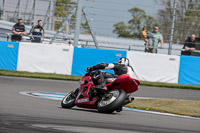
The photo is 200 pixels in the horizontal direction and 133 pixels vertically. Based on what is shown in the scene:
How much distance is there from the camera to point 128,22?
17.6 meters

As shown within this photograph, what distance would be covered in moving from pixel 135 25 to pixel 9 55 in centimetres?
502

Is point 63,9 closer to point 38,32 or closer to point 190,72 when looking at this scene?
point 38,32

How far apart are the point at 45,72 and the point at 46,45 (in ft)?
3.43

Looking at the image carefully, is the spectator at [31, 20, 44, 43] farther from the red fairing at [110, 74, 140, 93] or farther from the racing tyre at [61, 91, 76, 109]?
the red fairing at [110, 74, 140, 93]

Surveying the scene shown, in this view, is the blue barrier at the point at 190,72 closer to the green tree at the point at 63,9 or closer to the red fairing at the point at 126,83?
the green tree at the point at 63,9

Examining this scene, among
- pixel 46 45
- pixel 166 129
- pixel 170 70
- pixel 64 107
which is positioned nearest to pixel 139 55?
pixel 170 70

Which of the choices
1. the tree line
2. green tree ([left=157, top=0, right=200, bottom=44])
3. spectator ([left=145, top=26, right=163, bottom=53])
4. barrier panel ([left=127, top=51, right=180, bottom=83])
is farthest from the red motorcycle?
green tree ([left=157, top=0, right=200, bottom=44])

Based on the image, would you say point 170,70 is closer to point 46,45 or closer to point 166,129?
Answer: point 46,45

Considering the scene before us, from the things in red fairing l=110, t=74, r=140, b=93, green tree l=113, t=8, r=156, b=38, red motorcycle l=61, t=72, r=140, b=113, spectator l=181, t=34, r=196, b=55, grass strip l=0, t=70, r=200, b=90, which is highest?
green tree l=113, t=8, r=156, b=38

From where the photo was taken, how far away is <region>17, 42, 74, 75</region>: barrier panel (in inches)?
683

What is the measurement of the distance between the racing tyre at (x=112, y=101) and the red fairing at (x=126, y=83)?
0.17 meters

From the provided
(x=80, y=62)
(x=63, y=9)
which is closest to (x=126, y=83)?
(x=80, y=62)

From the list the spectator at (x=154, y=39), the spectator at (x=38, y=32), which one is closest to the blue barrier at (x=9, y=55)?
the spectator at (x=38, y=32)

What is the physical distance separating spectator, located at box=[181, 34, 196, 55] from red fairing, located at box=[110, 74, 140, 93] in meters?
9.57
